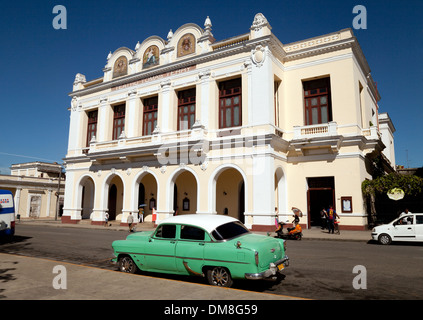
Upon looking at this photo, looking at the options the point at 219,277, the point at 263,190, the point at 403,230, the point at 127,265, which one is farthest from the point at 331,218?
the point at 127,265

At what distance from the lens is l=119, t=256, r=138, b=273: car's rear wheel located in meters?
7.63

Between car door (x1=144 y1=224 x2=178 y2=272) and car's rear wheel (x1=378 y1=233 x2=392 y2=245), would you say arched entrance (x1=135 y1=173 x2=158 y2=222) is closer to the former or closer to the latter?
car's rear wheel (x1=378 y1=233 x2=392 y2=245)

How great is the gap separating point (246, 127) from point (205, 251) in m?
14.1

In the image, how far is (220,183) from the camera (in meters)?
23.1

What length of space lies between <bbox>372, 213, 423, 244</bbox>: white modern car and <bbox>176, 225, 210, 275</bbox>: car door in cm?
1027

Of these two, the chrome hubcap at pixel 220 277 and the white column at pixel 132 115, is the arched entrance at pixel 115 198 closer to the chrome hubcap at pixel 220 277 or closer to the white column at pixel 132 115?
the white column at pixel 132 115

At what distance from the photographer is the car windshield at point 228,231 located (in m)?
6.70

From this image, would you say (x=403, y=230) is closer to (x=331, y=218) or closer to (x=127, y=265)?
(x=331, y=218)

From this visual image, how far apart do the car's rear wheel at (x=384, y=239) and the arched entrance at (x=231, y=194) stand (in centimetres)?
993

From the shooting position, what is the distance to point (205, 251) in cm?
652

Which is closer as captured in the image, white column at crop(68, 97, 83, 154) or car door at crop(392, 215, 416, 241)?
car door at crop(392, 215, 416, 241)

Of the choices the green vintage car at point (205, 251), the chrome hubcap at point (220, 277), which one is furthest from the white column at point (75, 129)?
the chrome hubcap at point (220, 277)

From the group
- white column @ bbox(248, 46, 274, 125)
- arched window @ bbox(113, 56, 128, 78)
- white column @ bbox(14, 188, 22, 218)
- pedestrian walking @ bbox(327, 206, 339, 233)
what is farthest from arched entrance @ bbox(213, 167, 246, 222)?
white column @ bbox(14, 188, 22, 218)
